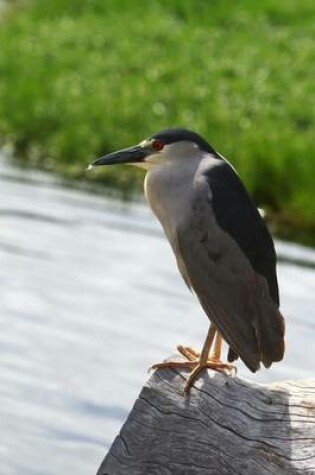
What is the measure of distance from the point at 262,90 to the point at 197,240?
18.9 m

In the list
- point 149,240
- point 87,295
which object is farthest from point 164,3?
point 87,295

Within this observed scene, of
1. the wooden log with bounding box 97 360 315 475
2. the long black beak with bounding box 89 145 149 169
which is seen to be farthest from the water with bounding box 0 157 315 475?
the wooden log with bounding box 97 360 315 475

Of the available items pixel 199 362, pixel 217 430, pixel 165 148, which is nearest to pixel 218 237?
pixel 165 148

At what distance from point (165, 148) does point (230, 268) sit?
64 centimetres

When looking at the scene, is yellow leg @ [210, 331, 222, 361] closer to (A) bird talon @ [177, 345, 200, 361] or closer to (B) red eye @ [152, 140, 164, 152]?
(A) bird talon @ [177, 345, 200, 361]

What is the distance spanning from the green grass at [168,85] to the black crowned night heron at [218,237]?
11.8m

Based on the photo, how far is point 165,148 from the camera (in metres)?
8.73

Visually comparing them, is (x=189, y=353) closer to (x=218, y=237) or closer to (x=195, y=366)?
(x=195, y=366)

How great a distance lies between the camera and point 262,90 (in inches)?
1083

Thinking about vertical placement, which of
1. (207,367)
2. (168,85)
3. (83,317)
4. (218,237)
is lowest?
(207,367)

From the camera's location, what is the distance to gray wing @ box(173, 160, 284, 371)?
862 cm

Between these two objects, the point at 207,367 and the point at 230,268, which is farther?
the point at 230,268

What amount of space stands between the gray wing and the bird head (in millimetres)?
129

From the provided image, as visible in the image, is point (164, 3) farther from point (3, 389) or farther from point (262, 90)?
point (3, 389)
